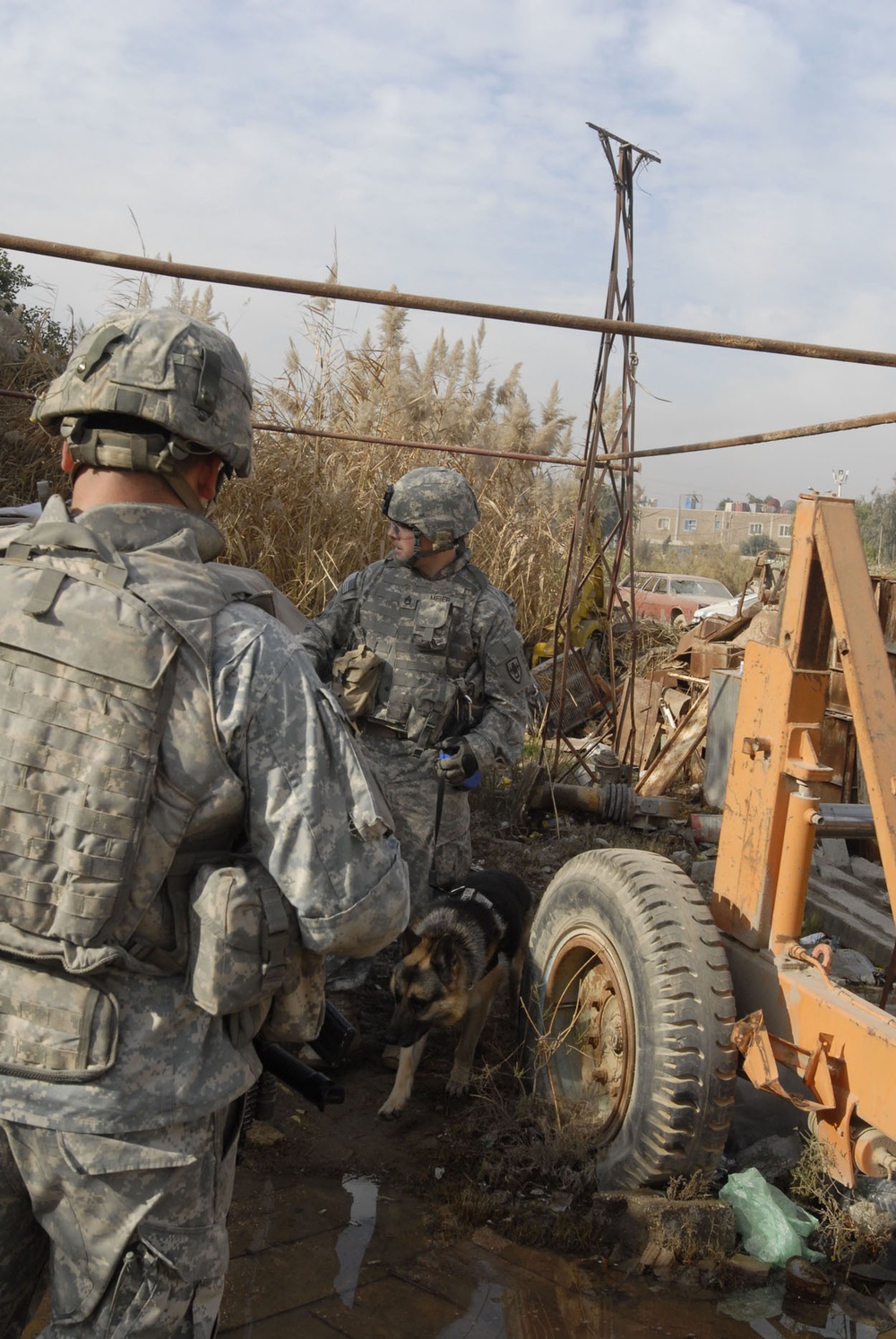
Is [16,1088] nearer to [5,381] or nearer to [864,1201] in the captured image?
[864,1201]

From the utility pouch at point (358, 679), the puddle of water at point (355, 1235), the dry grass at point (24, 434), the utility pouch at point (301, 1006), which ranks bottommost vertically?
the puddle of water at point (355, 1235)

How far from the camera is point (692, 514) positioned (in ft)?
229

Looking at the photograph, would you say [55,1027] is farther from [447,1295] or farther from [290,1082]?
[447,1295]

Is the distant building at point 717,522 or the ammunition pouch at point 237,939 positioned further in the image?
the distant building at point 717,522

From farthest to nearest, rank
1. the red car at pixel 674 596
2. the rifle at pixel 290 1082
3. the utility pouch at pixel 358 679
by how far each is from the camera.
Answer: the red car at pixel 674 596 < the utility pouch at pixel 358 679 < the rifle at pixel 290 1082

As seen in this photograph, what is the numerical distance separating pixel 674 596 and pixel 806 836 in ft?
45.4

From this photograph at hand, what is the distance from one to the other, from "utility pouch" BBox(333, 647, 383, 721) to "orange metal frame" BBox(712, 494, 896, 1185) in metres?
1.65

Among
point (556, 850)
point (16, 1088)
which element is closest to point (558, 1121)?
point (16, 1088)

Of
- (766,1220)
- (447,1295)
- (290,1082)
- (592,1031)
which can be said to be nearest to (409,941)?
(592,1031)

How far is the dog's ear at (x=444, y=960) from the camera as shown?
12.6 feet

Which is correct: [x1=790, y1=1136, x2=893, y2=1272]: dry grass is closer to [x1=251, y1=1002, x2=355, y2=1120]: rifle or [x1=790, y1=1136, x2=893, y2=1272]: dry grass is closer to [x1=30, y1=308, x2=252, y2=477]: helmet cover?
[x1=251, y1=1002, x2=355, y2=1120]: rifle

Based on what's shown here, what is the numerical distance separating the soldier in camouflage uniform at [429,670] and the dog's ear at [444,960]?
0.43m

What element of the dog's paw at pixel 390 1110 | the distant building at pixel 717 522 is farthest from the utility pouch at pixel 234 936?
the distant building at pixel 717 522

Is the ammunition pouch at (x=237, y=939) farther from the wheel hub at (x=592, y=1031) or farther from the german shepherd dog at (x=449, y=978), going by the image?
the german shepherd dog at (x=449, y=978)
